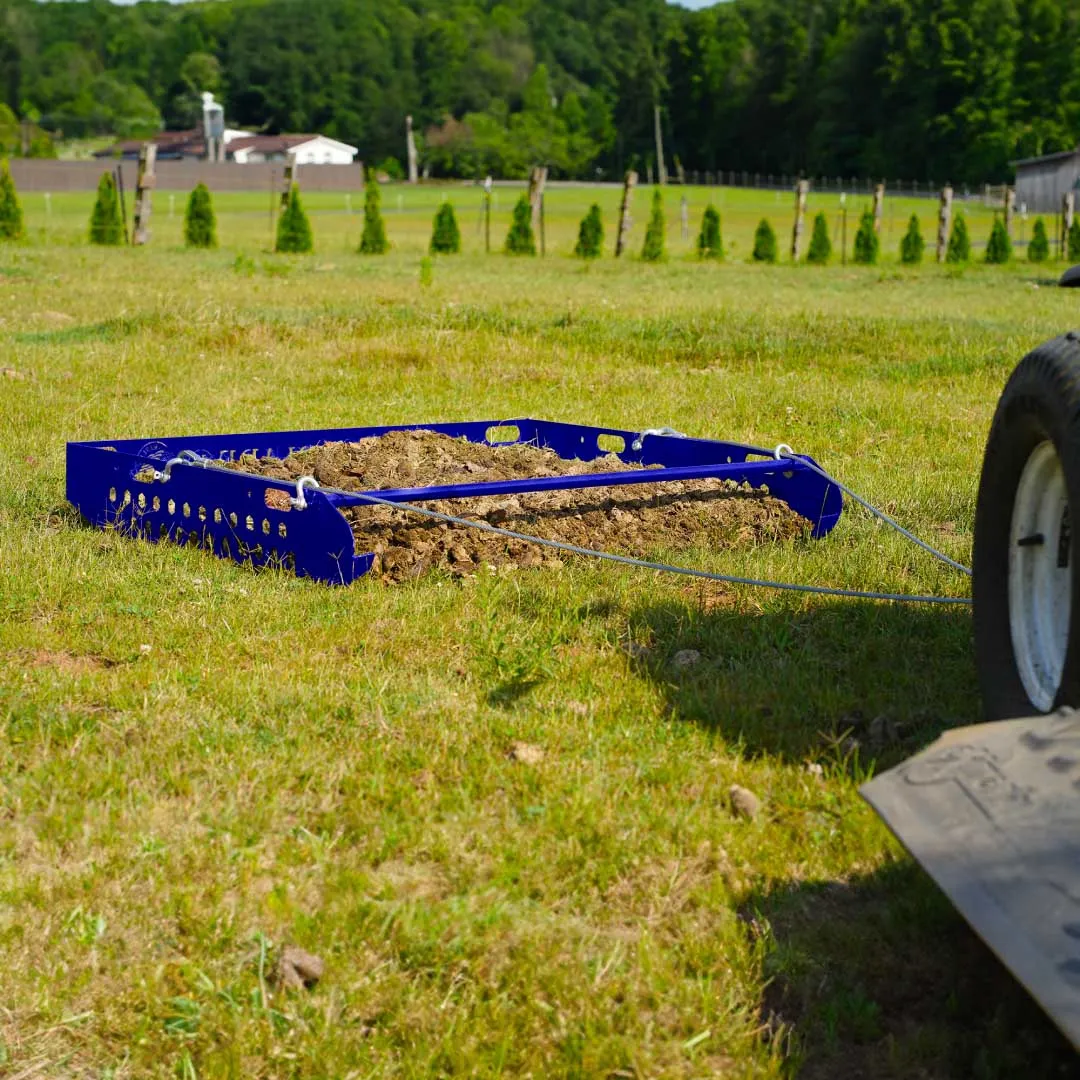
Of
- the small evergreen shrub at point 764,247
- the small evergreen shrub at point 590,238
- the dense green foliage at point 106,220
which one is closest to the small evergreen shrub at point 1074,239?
the small evergreen shrub at point 764,247

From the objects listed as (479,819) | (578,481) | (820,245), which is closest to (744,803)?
(479,819)

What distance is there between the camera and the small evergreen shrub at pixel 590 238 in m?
34.5

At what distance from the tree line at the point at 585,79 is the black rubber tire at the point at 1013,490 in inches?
3918

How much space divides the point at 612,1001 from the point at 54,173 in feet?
288

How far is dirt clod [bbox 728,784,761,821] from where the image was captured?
3.57 metres

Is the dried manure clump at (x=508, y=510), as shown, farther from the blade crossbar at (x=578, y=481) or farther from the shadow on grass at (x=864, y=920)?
the shadow on grass at (x=864, y=920)

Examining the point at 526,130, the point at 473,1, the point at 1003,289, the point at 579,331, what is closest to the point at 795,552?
the point at 579,331

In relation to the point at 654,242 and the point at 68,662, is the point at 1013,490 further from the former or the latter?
the point at 654,242

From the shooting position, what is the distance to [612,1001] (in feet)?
9.22

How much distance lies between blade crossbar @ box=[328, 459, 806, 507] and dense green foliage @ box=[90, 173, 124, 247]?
28.3m

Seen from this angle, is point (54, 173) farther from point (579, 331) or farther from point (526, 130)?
point (579, 331)

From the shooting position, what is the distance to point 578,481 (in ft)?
19.6

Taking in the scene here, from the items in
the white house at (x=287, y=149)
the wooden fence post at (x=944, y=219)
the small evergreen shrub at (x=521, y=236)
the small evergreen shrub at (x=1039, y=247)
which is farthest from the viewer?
Result: the white house at (x=287, y=149)

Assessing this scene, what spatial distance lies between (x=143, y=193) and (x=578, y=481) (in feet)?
96.4
